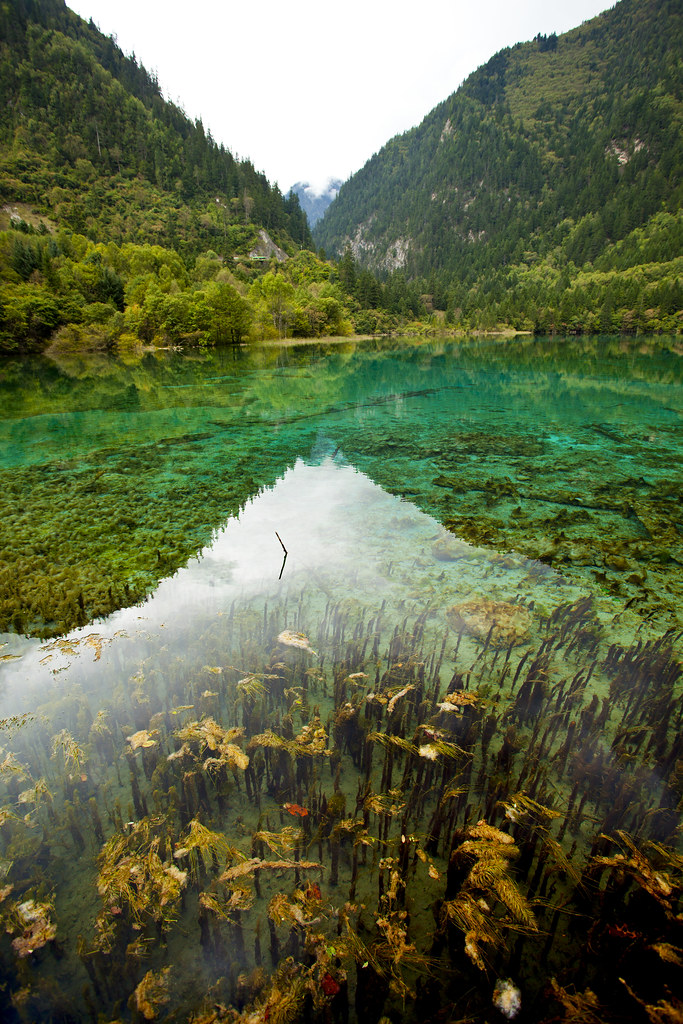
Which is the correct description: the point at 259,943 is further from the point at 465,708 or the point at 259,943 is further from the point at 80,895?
the point at 465,708

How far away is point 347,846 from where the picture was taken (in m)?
3.80

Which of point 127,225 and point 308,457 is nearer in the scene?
point 308,457

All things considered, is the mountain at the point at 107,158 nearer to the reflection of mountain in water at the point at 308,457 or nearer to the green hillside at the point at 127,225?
the green hillside at the point at 127,225

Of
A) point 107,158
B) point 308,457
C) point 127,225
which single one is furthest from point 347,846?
point 107,158

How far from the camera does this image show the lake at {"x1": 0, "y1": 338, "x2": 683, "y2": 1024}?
115 inches

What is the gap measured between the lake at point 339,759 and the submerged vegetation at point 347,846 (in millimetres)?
24

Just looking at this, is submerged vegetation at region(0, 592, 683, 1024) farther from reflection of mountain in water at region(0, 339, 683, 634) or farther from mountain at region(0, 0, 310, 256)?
mountain at region(0, 0, 310, 256)

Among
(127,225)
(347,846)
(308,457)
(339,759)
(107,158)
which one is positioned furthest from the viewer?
(107,158)

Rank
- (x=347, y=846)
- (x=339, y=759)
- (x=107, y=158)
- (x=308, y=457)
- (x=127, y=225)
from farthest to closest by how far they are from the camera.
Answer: (x=107, y=158) → (x=127, y=225) → (x=308, y=457) → (x=339, y=759) → (x=347, y=846)

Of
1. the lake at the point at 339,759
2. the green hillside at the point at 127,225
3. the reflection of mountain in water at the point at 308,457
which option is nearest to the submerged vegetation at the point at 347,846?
the lake at the point at 339,759

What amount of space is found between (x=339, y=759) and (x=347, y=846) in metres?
0.80

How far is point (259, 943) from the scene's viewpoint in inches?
123

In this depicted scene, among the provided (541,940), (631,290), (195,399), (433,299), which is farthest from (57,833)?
(433,299)

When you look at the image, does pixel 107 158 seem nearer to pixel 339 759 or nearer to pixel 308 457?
pixel 308 457
